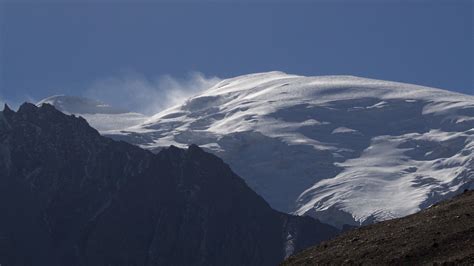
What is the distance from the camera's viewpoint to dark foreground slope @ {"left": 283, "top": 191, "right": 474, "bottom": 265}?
63594 millimetres

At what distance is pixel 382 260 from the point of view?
6444cm

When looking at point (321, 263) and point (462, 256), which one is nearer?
point (462, 256)

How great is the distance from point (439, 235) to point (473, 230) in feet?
5.14

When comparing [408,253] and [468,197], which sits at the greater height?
[468,197]

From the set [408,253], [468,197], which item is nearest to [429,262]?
[408,253]

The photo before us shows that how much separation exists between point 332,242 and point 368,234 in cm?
220

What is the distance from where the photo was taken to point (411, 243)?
65750 mm

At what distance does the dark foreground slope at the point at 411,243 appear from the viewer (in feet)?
209

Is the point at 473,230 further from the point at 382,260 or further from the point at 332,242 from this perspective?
the point at 332,242

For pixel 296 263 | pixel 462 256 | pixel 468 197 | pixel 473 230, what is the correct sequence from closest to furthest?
pixel 462 256 < pixel 473 230 < pixel 296 263 < pixel 468 197

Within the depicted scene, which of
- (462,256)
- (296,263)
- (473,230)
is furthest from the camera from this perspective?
(296,263)

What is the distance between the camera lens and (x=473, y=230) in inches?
2581

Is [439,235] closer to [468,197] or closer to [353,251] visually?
[353,251]

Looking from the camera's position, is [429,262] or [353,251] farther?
[353,251]
